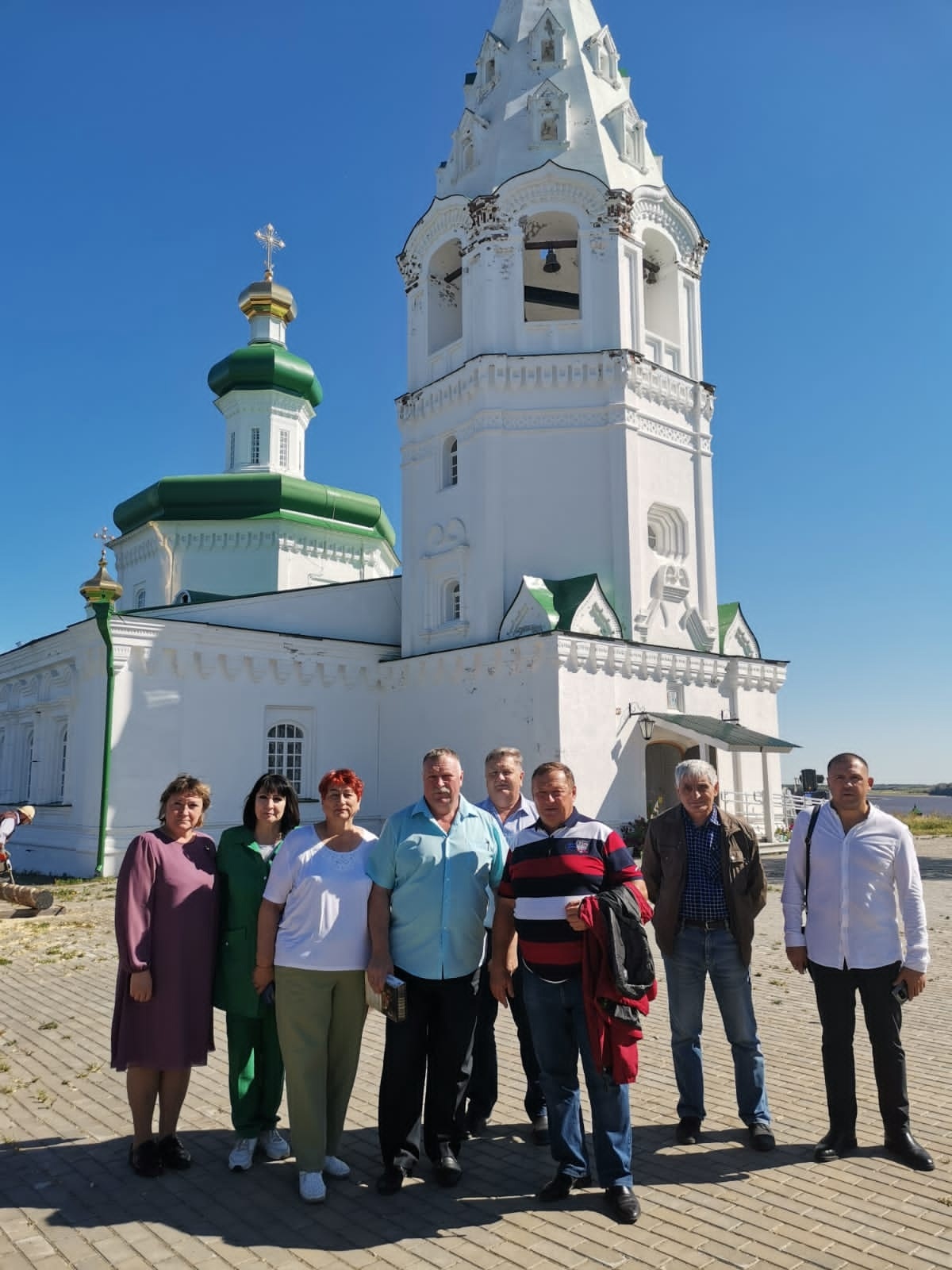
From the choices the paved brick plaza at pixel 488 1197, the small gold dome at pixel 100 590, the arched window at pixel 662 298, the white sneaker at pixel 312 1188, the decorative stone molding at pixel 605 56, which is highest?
the decorative stone molding at pixel 605 56

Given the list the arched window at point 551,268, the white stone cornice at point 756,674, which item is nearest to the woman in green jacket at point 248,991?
the white stone cornice at point 756,674

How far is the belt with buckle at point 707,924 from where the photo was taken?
5.07 meters

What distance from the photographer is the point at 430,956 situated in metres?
4.52

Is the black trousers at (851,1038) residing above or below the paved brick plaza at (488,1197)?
above

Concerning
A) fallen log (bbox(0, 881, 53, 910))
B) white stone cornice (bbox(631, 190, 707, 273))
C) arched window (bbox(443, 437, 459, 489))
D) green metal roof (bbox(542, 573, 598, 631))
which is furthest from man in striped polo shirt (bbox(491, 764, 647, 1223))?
white stone cornice (bbox(631, 190, 707, 273))

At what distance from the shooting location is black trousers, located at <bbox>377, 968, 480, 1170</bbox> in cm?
450

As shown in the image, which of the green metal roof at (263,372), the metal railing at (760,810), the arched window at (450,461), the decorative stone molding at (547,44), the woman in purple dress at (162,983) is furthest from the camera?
the green metal roof at (263,372)

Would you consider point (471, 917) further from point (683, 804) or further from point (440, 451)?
point (440, 451)

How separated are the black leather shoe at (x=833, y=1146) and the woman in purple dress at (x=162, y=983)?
3.02m

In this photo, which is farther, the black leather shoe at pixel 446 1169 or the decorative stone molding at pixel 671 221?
the decorative stone molding at pixel 671 221

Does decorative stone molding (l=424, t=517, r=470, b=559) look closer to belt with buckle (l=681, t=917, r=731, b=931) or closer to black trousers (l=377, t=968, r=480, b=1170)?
belt with buckle (l=681, t=917, r=731, b=931)

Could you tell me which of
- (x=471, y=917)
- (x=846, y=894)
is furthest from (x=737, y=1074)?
(x=471, y=917)

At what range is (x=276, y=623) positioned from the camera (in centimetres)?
2178

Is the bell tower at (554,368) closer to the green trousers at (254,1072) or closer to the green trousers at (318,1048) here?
the green trousers at (254,1072)
